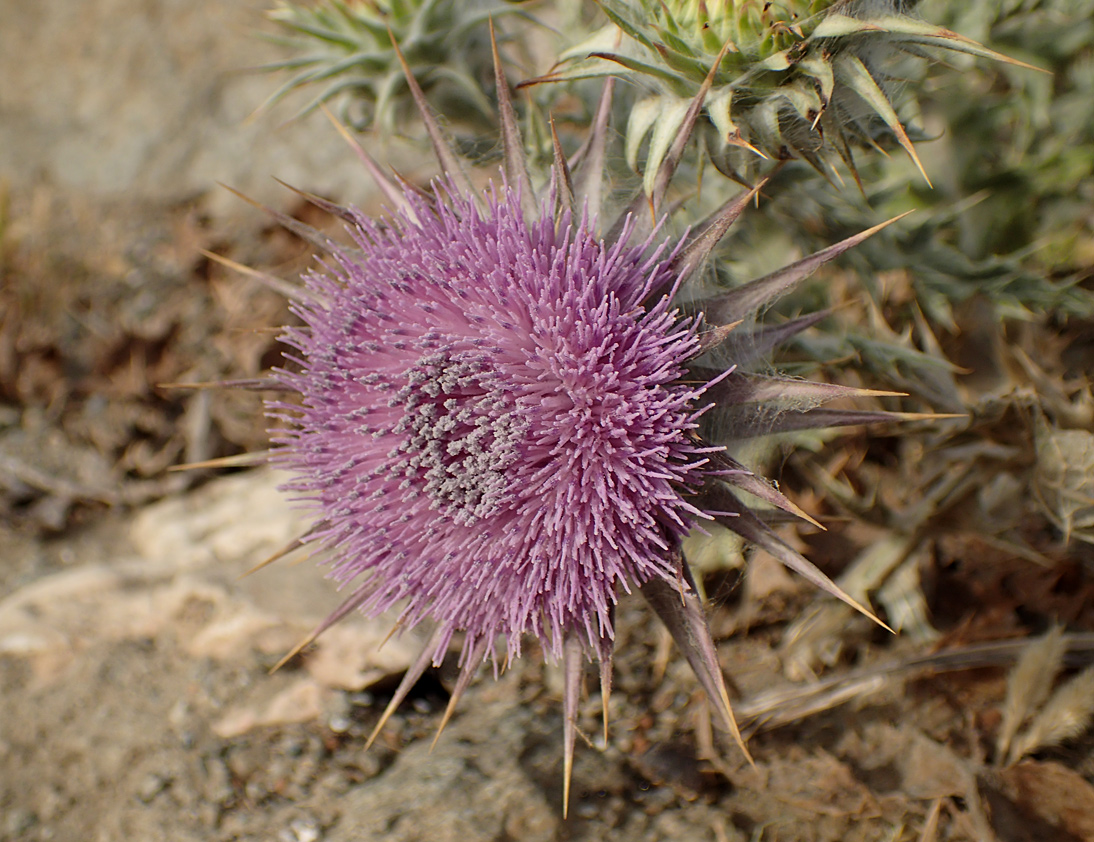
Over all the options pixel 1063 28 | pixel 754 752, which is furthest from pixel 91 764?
pixel 1063 28

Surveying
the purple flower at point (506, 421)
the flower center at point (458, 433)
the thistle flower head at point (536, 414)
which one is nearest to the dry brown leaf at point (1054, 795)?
the thistle flower head at point (536, 414)

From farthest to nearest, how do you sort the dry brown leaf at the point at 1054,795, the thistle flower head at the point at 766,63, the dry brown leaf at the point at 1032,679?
the dry brown leaf at the point at 1032,679 → the dry brown leaf at the point at 1054,795 → the thistle flower head at the point at 766,63

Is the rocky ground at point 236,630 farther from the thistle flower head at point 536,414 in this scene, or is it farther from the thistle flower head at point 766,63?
the thistle flower head at point 766,63

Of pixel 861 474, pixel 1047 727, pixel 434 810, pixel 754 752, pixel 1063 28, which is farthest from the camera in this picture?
pixel 861 474

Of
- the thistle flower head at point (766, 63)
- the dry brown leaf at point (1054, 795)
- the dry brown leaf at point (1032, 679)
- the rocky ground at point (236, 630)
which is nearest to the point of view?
the thistle flower head at point (766, 63)

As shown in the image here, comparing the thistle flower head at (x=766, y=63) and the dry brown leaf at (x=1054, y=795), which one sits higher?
the thistle flower head at (x=766, y=63)

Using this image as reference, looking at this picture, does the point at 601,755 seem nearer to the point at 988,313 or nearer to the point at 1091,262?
the point at 988,313

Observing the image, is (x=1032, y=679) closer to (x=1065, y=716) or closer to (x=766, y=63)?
(x=1065, y=716)

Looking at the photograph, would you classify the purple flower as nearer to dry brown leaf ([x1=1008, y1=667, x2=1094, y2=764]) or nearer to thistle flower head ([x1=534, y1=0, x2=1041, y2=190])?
thistle flower head ([x1=534, y1=0, x2=1041, y2=190])

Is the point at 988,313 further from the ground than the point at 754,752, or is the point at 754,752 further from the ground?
the point at 988,313
